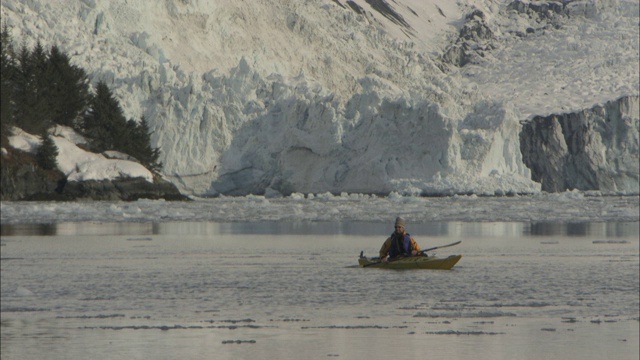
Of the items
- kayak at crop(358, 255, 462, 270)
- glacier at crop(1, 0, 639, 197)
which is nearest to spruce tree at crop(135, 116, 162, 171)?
glacier at crop(1, 0, 639, 197)

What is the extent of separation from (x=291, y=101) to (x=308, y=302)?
33338 mm

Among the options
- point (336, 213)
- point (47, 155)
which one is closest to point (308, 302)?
point (336, 213)

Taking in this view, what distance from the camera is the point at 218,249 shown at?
17438mm

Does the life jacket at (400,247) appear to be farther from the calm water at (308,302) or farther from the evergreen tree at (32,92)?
the evergreen tree at (32,92)

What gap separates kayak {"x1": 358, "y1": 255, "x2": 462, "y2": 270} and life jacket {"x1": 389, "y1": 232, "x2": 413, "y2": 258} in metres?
0.15

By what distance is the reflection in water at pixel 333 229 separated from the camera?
21875 mm

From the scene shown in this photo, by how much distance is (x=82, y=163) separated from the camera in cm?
3994

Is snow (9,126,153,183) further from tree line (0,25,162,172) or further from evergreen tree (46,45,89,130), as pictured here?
evergreen tree (46,45,89,130)

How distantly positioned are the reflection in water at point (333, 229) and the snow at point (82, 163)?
43.6ft

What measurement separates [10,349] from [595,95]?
50389 mm

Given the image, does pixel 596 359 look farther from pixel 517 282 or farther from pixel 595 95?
pixel 595 95

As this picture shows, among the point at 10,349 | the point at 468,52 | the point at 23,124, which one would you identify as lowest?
the point at 10,349

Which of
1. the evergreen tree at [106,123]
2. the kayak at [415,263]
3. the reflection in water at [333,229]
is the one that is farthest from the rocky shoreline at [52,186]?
the kayak at [415,263]

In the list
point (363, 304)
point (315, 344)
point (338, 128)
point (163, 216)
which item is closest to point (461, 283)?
point (363, 304)
